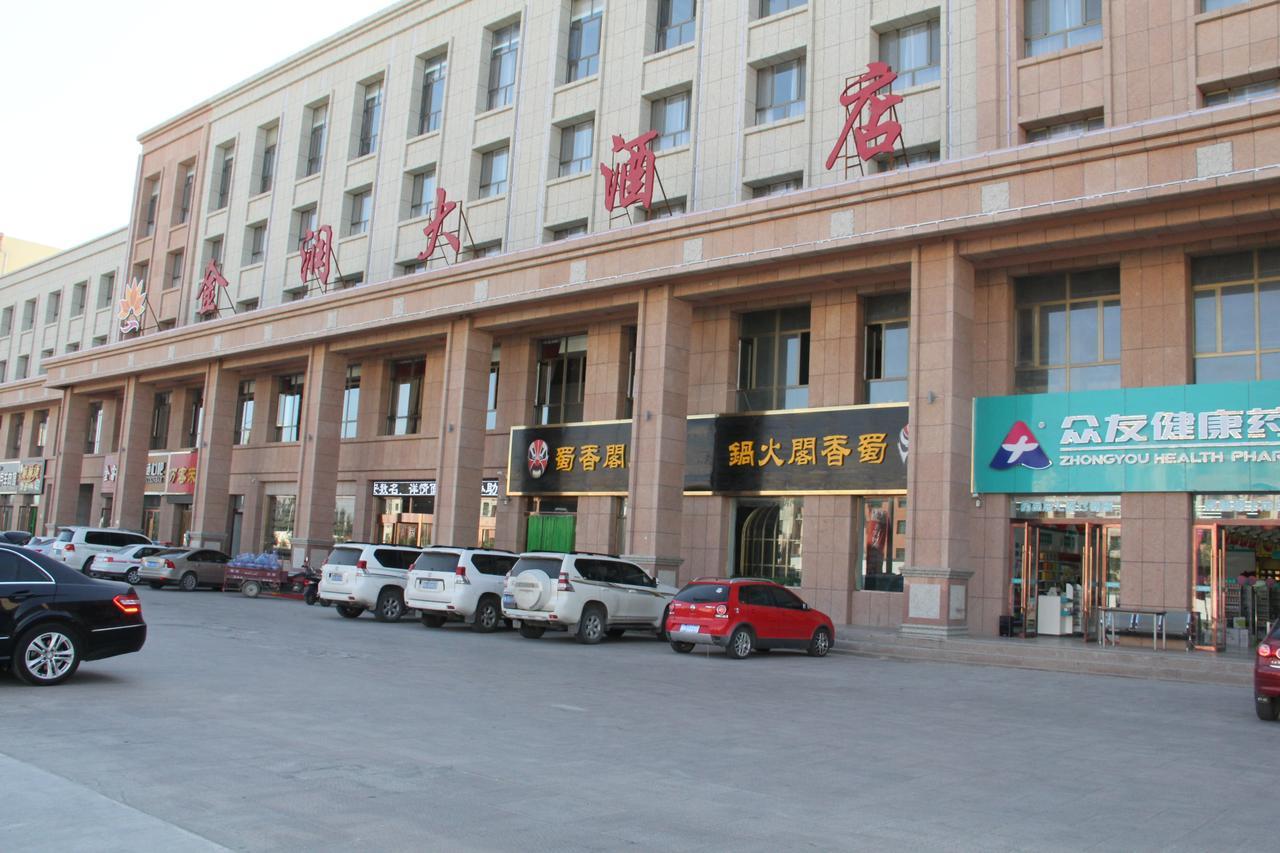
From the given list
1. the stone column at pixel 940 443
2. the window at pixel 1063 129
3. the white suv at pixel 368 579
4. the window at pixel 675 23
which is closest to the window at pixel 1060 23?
the window at pixel 1063 129

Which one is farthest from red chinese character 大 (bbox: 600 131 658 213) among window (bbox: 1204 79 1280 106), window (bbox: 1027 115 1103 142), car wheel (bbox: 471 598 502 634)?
window (bbox: 1204 79 1280 106)

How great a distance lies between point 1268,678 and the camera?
12.7 metres

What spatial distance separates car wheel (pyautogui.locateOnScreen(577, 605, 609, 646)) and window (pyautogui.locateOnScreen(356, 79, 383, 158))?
25387 mm

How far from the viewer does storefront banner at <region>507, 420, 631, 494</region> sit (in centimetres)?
2981

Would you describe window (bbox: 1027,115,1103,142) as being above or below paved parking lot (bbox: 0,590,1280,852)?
above

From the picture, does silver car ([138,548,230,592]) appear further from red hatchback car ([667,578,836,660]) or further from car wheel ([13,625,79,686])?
car wheel ([13,625,79,686])

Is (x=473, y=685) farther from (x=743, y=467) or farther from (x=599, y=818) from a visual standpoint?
(x=743, y=467)

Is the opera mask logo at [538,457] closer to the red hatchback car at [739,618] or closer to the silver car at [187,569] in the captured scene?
the silver car at [187,569]

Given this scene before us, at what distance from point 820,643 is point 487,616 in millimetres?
7263

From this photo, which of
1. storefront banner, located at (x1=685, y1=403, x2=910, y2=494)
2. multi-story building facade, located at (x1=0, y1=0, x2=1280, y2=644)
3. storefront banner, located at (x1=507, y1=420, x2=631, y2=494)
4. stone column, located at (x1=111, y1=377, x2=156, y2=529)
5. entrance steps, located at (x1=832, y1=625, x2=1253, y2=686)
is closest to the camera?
entrance steps, located at (x1=832, y1=625, x2=1253, y2=686)

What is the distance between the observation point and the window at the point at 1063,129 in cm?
2281

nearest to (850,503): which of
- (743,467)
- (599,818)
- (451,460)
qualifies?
(743,467)

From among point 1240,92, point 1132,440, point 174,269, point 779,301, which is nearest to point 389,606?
point 779,301

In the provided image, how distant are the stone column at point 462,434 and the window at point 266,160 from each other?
1794 cm
